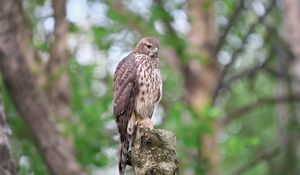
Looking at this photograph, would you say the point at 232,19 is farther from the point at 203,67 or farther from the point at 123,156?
the point at 123,156

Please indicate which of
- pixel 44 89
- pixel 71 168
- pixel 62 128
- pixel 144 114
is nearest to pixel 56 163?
pixel 71 168

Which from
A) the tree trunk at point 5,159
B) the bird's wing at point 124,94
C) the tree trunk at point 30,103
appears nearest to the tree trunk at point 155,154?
the bird's wing at point 124,94

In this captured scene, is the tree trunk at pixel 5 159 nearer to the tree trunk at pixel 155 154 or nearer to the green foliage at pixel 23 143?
the tree trunk at pixel 155 154

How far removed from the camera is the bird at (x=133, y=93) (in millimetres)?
8453

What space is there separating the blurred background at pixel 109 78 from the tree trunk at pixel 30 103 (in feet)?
0.05

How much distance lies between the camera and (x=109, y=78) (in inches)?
777

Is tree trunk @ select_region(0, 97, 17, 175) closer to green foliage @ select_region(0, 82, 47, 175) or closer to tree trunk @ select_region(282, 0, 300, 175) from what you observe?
green foliage @ select_region(0, 82, 47, 175)

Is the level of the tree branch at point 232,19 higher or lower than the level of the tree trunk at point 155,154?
higher

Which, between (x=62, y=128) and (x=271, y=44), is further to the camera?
(x=271, y=44)

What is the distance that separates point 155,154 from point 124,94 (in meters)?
2.15

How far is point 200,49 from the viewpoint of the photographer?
757 inches

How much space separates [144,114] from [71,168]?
172 inches

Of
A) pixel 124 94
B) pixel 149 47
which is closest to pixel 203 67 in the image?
pixel 149 47

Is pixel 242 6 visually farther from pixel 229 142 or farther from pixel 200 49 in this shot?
pixel 229 142
